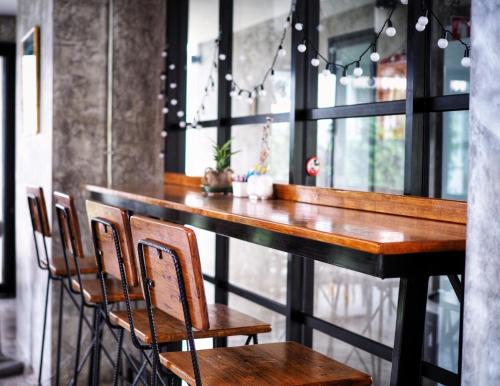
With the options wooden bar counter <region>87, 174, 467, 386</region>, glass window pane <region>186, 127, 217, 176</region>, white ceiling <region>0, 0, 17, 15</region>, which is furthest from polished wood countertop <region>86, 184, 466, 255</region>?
white ceiling <region>0, 0, 17, 15</region>

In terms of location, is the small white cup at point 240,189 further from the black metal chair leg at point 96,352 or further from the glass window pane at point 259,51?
Result: the black metal chair leg at point 96,352

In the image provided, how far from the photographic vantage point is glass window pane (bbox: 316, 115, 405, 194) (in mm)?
4238

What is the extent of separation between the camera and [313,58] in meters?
3.34

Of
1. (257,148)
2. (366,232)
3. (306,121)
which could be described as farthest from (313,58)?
(366,232)

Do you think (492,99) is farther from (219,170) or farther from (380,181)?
(380,181)

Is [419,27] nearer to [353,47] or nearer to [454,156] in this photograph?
[353,47]

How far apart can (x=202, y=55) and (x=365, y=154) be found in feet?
3.76

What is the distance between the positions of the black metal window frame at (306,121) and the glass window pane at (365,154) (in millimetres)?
606

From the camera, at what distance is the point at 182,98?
184 inches

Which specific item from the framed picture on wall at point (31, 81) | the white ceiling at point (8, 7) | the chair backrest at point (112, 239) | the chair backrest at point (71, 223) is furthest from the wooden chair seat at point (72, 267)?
the white ceiling at point (8, 7)

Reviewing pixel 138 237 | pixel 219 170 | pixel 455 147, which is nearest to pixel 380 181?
pixel 455 147

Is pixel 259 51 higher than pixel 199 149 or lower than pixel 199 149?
higher

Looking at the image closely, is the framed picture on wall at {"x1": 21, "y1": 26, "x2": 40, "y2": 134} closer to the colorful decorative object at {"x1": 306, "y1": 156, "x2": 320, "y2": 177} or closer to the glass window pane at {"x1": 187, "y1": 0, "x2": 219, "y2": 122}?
the glass window pane at {"x1": 187, "y1": 0, "x2": 219, "y2": 122}

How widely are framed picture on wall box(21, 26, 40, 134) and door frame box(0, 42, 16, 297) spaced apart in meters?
1.60
